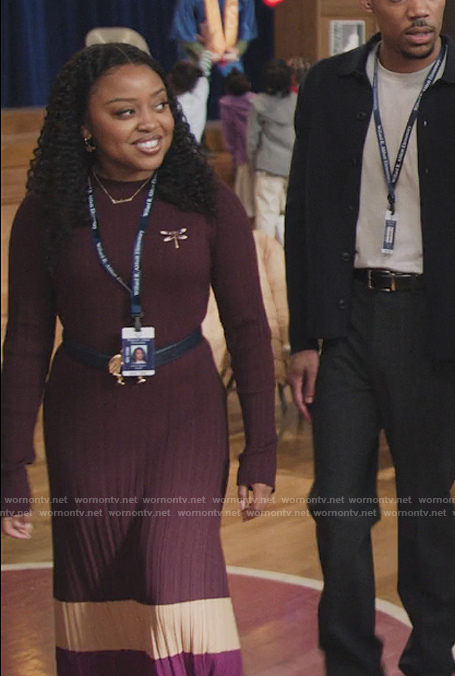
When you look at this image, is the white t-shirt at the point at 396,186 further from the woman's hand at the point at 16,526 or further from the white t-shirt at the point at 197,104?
the woman's hand at the point at 16,526

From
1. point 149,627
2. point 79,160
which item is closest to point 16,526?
point 149,627

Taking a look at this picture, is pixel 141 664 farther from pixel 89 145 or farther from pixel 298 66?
pixel 298 66

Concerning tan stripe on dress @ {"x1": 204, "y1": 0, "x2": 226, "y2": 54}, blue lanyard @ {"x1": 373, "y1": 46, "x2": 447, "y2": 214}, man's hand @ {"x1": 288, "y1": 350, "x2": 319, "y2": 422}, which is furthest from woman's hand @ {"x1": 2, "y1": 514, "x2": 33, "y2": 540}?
tan stripe on dress @ {"x1": 204, "y1": 0, "x2": 226, "y2": 54}

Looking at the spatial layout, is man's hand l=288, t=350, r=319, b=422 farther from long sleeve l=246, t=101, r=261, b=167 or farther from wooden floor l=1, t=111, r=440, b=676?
long sleeve l=246, t=101, r=261, b=167

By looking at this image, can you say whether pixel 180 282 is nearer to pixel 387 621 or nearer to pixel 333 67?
pixel 333 67

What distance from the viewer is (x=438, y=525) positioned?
8.62 feet

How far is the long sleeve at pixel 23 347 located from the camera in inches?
97.1

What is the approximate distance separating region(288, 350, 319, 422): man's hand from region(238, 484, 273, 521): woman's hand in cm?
21

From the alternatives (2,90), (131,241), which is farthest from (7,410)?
(2,90)

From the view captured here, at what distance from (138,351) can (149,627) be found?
1.69 ft

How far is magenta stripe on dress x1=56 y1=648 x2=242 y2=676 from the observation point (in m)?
2.46

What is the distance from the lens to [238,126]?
3.73 meters

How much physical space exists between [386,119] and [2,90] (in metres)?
7.29

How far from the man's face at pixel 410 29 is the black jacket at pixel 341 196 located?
5 cm
